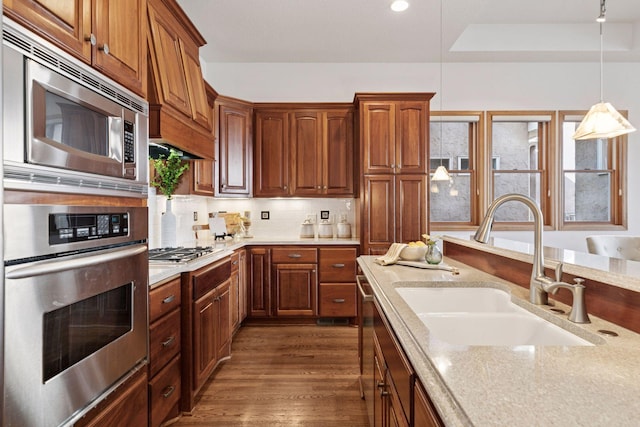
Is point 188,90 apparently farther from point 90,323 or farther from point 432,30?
point 432,30

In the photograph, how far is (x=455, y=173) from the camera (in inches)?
175

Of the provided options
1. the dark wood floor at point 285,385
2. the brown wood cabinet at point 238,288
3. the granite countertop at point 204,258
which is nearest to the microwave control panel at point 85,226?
the granite countertop at point 204,258

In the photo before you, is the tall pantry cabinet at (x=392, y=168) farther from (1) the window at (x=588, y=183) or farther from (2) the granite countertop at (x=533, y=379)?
(2) the granite countertop at (x=533, y=379)

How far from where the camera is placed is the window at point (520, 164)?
4398 millimetres

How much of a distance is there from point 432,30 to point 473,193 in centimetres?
195

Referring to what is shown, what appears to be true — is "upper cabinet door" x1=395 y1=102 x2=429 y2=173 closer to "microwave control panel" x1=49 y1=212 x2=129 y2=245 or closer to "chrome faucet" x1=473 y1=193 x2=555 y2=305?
"chrome faucet" x1=473 y1=193 x2=555 y2=305

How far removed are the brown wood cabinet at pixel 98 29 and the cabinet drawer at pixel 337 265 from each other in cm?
260

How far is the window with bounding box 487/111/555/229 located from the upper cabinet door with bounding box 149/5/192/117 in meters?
3.64

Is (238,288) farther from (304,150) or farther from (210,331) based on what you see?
(304,150)

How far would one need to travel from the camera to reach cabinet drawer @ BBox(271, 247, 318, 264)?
3816 mm

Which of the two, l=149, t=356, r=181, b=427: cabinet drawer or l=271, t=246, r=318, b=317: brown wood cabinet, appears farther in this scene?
l=271, t=246, r=318, b=317: brown wood cabinet

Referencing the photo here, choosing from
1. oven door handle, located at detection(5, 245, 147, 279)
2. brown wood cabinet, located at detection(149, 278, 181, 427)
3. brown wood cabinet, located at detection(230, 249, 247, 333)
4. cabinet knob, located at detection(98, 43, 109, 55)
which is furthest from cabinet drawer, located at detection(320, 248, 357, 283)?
cabinet knob, located at detection(98, 43, 109, 55)

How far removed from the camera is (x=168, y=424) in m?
2.08

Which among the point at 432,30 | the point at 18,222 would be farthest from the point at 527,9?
the point at 18,222
